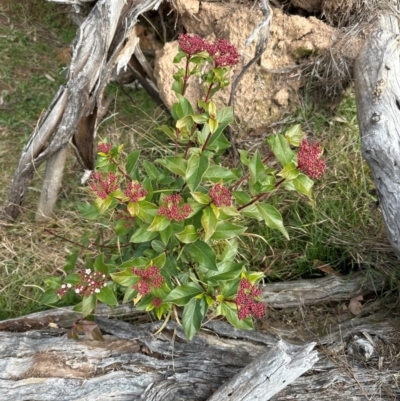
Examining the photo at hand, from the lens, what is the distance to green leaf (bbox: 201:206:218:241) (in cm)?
167

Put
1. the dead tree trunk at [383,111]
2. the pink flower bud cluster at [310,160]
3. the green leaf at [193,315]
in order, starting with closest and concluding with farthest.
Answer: the pink flower bud cluster at [310,160], the green leaf at [193,315], the dead tree trunk at [383,111]

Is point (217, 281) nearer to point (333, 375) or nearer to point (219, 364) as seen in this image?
point (219, 364)

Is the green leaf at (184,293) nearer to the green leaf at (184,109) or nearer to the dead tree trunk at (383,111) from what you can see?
the green leaf at (184,109)

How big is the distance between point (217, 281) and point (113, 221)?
1.12 metres

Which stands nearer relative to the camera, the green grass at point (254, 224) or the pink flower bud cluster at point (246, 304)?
the pink flower bud cluster at point (246, 304)

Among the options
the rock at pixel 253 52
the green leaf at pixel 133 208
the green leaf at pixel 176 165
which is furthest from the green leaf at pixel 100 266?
the rock at pixel 253 52

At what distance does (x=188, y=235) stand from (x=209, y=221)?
0.14 meters

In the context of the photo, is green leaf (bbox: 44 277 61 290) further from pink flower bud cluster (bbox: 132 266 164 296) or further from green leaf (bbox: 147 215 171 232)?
green leaf (bbox: 147 215 171 232)

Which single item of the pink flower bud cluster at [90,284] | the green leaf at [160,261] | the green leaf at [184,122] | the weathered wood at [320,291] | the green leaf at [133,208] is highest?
the green leaf at [184,122]

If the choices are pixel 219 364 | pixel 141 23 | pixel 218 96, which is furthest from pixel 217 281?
pixel 141 23

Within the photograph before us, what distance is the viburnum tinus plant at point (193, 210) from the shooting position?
170cm

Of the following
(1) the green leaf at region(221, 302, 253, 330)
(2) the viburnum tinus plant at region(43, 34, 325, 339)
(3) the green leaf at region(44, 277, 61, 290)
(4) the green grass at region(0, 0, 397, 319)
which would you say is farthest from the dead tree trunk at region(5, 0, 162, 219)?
(1) the green leaf at region(221, 302, 253, 330)

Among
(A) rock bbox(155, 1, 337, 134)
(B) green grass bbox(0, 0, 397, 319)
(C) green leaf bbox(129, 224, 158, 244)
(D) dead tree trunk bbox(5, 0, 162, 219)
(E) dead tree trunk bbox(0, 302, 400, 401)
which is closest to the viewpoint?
(C) green leaf bbox(129, 224, 158, 244)

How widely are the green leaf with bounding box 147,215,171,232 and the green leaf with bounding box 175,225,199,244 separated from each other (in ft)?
0.27
